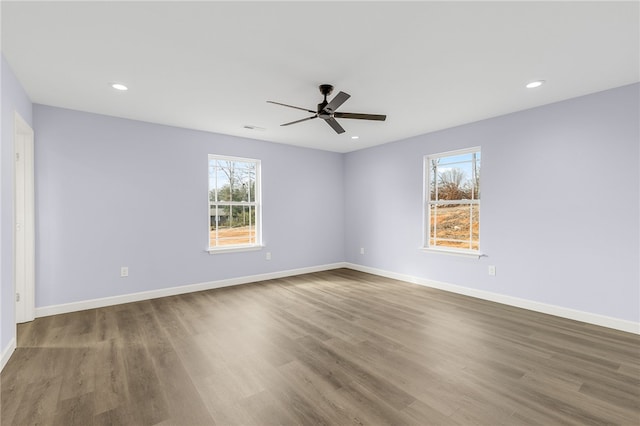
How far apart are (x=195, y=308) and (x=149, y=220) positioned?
1.48 m

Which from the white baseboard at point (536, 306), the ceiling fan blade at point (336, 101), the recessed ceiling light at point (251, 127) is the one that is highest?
the recessed ceiling light at point (251, 127)

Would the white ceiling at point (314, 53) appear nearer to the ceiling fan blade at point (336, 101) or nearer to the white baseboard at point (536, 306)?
the ceiling fan blade at point (336, 101)

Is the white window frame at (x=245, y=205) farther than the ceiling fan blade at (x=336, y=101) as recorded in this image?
Yes

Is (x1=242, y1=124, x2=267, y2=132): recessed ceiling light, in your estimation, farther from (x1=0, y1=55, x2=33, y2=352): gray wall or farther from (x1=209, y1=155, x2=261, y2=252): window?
(x1=0, y1=55, x2=33, y2=352): gray wall

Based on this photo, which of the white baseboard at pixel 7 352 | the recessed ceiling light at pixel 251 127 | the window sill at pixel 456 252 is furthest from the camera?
the recessed ceiling light at pixel 251 127

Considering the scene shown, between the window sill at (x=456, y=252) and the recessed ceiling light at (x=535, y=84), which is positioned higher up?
the recessed ceiling light at (x=535, y=84)

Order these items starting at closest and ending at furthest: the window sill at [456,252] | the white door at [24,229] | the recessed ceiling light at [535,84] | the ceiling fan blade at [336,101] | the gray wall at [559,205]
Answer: the ceiling fan blade at [336,101] < the recessed ceiling light at [535,84] < the gray wall at [559,205] < the white door at [24,229] < the window sill at [456,252]

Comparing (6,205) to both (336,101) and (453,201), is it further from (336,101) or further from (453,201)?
(453,201)

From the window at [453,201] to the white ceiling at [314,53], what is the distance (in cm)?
106

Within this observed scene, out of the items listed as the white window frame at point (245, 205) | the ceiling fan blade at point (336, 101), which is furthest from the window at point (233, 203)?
the ceiling fan blade at point (336, 101)

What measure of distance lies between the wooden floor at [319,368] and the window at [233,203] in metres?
1.55

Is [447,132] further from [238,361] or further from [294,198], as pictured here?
[238,361]

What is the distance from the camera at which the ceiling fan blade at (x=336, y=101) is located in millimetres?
2594

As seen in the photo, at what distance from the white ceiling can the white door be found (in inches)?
26.5
